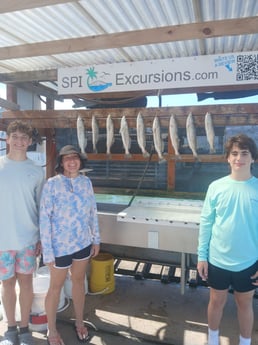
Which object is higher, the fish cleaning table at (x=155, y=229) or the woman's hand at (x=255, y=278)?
the fish cleaning table at (x=155, y=229)

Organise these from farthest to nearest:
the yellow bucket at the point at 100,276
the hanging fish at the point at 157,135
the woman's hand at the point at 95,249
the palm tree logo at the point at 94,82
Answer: the yellow bucket at the point at 100,276, the palm tree logo at the point at 94,82, the hanging fish at the point at 157,135, the woman's hand at the point at 95,249

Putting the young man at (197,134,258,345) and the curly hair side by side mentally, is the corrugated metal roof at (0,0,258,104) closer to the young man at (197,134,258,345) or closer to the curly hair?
the curly hair

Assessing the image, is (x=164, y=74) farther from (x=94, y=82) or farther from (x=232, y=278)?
(x=232, y=278)

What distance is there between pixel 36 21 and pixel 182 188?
2.71 meters

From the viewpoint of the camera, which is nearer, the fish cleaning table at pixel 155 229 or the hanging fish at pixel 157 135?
the fish cleaning table at pixel 155 229

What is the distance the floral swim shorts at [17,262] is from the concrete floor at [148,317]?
716 mm

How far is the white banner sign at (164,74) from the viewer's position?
2600 mm

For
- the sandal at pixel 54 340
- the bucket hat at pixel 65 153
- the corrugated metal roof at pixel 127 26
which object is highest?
the corrugated metal roof at pixel 127 26

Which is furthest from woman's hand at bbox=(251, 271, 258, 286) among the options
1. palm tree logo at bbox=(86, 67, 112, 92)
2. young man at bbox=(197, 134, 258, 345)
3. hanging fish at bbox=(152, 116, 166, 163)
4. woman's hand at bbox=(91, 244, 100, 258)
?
palm tree logo at bbox=(86, 67, 112, 92)

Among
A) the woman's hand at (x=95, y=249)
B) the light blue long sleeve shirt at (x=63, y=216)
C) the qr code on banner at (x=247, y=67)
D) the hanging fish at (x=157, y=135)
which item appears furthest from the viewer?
the hanging fish at (x=157, y=135)

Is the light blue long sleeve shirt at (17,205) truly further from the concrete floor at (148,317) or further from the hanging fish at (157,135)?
the hanging fish at (157,135)

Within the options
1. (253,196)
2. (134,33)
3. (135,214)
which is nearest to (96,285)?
(135,214)

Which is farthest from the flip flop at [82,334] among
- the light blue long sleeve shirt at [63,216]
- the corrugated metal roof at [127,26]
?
the corrugated metal roof at [127,26]

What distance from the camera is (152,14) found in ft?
8.65
